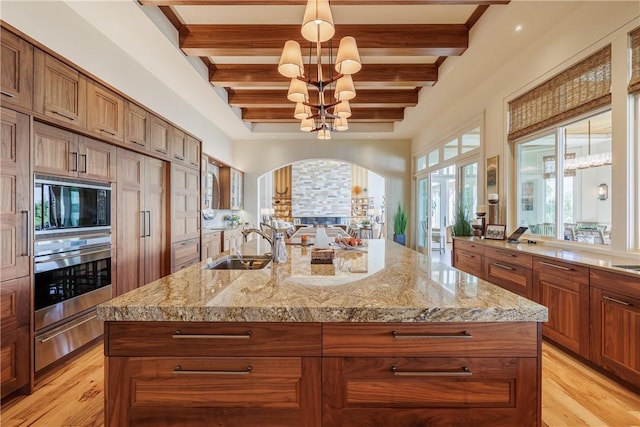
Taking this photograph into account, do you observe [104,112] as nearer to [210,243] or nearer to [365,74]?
[210,243]

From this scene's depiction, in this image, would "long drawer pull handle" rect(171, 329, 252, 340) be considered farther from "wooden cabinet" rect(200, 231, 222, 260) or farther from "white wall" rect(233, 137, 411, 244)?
"white wall" rect(233, 137, 411, 244)

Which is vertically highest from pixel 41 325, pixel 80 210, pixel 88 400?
pixel 80 210

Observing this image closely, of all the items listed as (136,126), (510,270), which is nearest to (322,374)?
(510,270)

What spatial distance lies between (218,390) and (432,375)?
2.47ft

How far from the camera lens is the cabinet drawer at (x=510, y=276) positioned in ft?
9.41

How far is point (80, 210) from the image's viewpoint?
8.44 feet

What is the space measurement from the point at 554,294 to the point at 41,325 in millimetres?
3901

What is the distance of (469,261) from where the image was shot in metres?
3.97

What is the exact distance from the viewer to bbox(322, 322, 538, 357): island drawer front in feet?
3.59

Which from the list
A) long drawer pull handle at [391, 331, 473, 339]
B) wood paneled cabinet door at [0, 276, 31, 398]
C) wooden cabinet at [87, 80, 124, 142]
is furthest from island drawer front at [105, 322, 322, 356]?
wooden cabinet at [87, 80, 124, 142]

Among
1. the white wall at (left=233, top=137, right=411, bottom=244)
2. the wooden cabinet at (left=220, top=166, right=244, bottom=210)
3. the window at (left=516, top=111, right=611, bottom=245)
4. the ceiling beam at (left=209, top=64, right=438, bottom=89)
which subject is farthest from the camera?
the white wall at (left=233, top=137, right=411, bottom=244)

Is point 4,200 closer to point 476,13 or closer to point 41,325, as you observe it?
point 41,325

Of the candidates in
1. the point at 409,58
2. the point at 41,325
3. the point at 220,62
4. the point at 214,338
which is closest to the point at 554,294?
the point at 214,338

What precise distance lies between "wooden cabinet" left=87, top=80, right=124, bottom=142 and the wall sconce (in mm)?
4411
